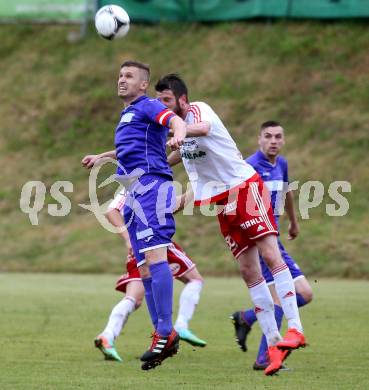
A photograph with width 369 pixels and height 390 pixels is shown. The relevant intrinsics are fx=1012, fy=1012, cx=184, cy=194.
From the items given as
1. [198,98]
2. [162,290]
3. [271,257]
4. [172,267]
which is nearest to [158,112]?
[162,290]

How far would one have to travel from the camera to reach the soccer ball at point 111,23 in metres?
9.16

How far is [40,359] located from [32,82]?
66.1 ft

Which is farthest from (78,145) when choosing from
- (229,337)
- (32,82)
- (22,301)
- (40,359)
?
(40,359)

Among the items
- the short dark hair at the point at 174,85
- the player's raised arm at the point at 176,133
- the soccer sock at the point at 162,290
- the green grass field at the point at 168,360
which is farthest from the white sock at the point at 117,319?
the player's raised arm at the point at 176,133

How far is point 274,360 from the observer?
24.7 ft

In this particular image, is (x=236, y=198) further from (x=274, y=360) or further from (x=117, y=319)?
(x=117, y=319)

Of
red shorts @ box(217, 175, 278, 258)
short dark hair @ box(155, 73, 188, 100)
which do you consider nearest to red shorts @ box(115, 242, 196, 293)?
red shorts @ box(217, 175, 278, 258)

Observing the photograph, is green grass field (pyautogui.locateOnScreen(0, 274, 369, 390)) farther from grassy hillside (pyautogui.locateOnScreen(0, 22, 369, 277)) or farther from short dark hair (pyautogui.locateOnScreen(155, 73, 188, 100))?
grassy hillside (pyautogui.locateOnScreen(0, 22, 369, 277))

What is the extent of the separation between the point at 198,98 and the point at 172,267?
1559 centimetres

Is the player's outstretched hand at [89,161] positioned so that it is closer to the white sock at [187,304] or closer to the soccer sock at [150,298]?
the soccer sock at [150,298]

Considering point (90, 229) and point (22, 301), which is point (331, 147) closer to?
point (90, 229)

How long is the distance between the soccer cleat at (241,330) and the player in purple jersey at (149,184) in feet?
6.42

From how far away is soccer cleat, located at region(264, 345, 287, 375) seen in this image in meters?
7.47

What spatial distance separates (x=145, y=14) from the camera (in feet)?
89.0
